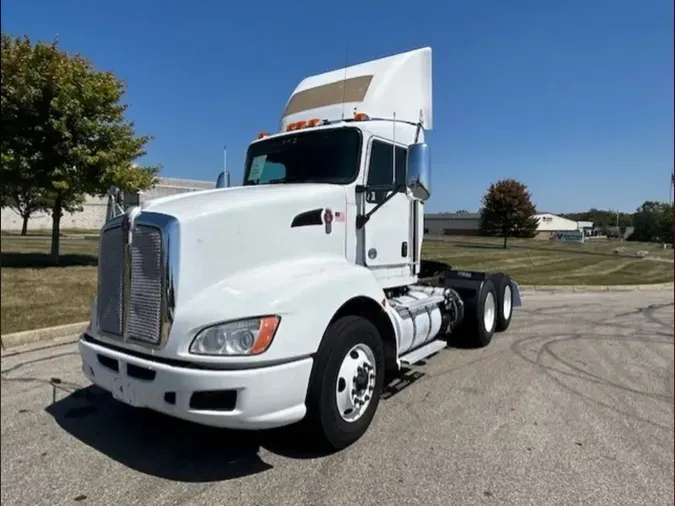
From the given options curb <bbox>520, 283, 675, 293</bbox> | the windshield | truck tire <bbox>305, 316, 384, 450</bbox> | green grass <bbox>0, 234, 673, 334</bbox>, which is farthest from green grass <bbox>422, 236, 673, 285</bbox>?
curb <bbox>520, 283, 675, 293</bbox>

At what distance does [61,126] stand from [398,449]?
11.4 meters

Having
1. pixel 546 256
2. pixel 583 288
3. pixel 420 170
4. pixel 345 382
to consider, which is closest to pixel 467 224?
pixel 546 256

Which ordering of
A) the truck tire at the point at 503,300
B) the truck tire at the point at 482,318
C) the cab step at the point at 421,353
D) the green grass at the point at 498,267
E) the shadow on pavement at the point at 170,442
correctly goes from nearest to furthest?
the shadow on pavement at the point at 170,442, the green grass at the point at 498,267, the cab step at the point at 421,353, the truck tire at the point at 482,318, the truck tire at the point at 503,300

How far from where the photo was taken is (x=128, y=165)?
42.3 feet

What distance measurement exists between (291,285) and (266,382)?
2.00ft

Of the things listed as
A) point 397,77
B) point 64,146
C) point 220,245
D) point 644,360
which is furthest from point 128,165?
point 644,360

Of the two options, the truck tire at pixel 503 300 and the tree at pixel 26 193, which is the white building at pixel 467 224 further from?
the tree at pixel 26 193

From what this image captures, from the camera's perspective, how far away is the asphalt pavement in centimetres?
276

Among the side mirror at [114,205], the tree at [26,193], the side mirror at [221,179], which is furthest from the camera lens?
the tree at [26,193]

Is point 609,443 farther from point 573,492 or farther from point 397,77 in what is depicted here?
point 397,77

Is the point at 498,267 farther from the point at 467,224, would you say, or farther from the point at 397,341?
the point at 397,341

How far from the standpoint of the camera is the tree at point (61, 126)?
1104cm

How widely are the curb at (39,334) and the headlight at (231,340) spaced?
12.3 feet

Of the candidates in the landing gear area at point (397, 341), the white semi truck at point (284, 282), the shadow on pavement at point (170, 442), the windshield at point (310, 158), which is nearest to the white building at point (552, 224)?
the white semi truck at point (284, 282)
